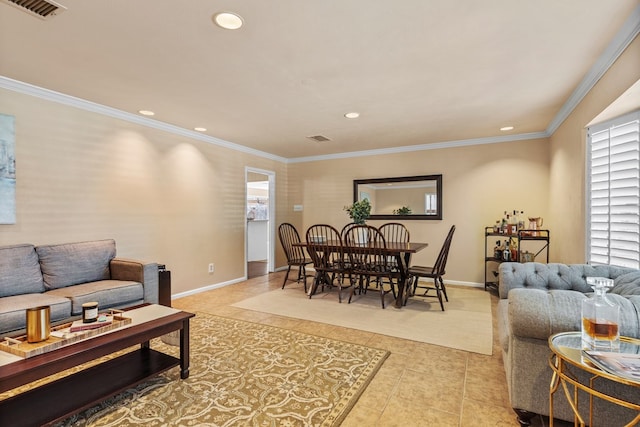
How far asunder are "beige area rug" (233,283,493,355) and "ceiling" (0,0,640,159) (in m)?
2.30

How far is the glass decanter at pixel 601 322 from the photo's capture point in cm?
130

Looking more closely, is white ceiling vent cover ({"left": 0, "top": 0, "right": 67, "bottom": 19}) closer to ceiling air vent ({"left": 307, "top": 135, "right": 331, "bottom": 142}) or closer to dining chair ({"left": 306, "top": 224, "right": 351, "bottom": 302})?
dining chair ({"left": 306, "top": 224, "right": 351, "bottom": 302})

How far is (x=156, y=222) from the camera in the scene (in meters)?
4.06

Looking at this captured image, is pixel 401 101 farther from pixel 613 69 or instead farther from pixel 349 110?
pixel 613 69

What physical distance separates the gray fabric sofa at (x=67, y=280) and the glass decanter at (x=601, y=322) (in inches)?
131

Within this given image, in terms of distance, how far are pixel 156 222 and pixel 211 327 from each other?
1725 mm

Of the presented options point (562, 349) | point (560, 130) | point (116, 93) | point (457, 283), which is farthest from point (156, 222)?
point (560, 130)

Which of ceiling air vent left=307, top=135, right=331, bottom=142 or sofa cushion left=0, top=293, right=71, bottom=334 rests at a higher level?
ceiling air vent left=307, top=135, right=331, bottom=142

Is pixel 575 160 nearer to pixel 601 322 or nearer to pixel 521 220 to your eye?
pixel 521 220

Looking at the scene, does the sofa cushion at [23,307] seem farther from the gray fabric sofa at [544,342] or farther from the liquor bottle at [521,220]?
the liquor bottle at [521,220]

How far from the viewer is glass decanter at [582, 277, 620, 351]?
130 cm

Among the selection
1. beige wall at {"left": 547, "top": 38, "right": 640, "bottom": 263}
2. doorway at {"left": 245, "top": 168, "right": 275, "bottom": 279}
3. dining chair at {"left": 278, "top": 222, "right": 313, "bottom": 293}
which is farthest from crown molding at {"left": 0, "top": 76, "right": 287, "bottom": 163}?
beige wall at {"left": 547, "top": 38, "right": 640, "bottom": 263}

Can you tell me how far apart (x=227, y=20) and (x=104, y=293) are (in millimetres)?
2449

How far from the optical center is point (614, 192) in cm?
247
